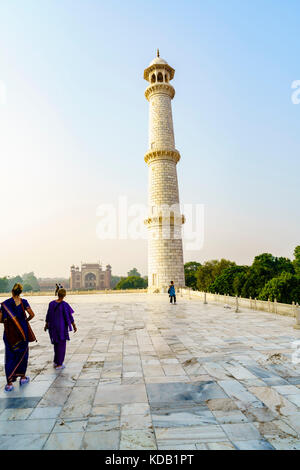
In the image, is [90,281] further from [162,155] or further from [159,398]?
[159,398]

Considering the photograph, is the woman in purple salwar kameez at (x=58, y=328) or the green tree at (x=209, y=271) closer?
the woman in purple salwar kameez at (x=58, y=328)

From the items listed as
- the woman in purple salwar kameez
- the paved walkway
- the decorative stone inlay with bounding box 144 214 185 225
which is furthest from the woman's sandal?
the decorative stone inlay with bounding box 144 214 185 225

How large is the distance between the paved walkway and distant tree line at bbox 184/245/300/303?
14849 mm

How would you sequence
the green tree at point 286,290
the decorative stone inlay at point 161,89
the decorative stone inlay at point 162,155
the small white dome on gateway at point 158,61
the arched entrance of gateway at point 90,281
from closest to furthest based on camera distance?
the green tree at point 286,290 < the decorative stone inlay at point 162,155 < the decorative stone inlay at point 161,89 < the small white dome on gateway at point 158,61 < the arched entrance of gateway at point 90,281

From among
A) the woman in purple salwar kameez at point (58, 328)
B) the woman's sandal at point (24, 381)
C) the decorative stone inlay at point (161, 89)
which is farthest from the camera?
the decorative stone inlay at point (161, 89)

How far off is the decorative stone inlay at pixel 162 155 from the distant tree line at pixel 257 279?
16.4m

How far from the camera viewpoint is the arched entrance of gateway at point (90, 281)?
101m

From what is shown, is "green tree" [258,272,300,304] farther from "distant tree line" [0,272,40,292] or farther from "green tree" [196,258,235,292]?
"distant tree line" [0,272,40,292]

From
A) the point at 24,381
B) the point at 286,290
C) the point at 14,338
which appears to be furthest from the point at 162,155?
the point at 24,381

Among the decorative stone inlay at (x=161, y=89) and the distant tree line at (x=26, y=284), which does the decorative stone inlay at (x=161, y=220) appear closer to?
the decorative stone inlay at (x=161, y=89)

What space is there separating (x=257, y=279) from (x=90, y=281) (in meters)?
76.3

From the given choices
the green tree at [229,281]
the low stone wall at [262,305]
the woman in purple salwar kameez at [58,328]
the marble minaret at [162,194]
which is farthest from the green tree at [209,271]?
the woman in purple salwar kameez at [58,328]

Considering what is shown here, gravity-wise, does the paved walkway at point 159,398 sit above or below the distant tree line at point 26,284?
above

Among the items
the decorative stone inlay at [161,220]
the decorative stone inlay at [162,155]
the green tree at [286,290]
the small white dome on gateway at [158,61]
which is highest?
the small white dome on gateway at [158,61]
